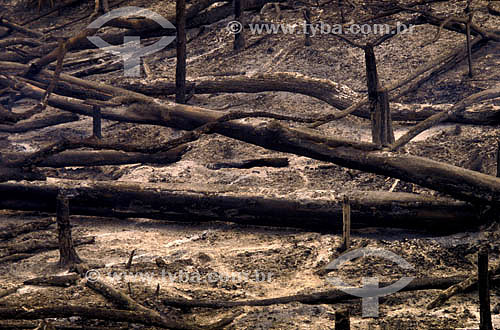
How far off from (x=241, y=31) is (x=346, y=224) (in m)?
6.07

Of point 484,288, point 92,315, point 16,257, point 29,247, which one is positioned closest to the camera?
point 484,288

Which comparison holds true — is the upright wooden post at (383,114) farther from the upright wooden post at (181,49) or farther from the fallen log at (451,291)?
the upright wooden post at (181,49)

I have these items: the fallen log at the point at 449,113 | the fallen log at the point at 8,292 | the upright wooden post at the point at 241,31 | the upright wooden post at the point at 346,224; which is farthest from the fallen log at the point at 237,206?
the upright wooden post at the point at 241,31

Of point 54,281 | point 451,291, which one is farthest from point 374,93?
point 54,281

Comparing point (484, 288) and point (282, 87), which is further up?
point (282, 87)

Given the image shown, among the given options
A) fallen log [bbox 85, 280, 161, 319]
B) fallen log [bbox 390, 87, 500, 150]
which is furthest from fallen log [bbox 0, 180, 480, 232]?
fallen log [bbox 85, 280, 161, 319]

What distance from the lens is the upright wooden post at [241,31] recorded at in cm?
1077

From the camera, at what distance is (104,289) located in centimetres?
502

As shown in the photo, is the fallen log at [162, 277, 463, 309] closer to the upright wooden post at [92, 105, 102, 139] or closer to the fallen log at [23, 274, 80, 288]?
the fallen log at [23, 274, 80, 288]

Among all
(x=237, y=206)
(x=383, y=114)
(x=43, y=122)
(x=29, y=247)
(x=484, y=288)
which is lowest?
(x=484, y=288)

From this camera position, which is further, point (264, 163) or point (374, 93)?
point (264, 163)

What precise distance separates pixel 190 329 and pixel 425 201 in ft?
9.25

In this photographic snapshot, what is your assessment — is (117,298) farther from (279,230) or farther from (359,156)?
(359,156)

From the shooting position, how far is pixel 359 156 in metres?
6.40
